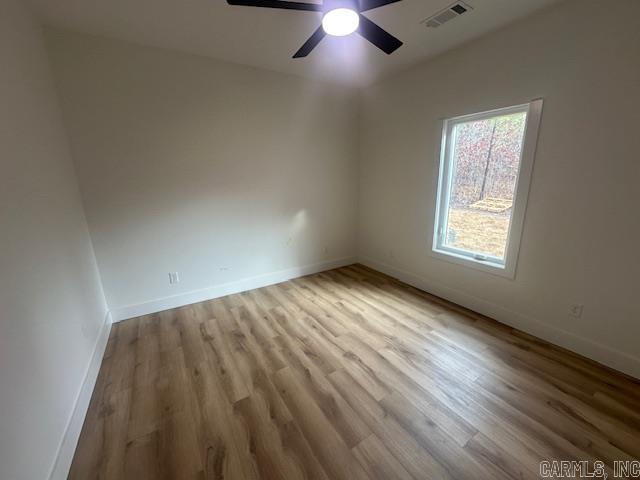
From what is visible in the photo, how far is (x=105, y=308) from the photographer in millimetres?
2578

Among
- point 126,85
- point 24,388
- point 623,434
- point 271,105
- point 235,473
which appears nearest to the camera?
point 24,388

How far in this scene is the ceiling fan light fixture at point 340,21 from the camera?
1.58 meters

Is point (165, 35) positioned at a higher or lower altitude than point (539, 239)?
higher

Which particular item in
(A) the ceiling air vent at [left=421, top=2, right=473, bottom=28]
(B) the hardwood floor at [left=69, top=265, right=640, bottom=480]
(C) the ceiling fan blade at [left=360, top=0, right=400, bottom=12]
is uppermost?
(A) the ceiling air vent at [left=421, top=2, right=473, bottom=28]

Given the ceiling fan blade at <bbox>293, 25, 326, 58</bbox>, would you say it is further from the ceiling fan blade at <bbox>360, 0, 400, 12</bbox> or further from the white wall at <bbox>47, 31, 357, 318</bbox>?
the white wall at <bbox>47, 31, 357, 318</bbox>

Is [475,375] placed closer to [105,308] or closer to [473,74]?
[473,74]

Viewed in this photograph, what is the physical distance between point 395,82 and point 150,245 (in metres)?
3.46

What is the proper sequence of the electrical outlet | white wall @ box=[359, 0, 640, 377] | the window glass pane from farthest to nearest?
the window glass pane < the electrical outlet < white wall @ box=[359, 0, 640, 377]

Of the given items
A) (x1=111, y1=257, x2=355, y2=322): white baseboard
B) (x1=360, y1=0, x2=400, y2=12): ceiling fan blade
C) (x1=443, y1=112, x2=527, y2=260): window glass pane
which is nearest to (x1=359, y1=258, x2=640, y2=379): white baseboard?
(x1=443, y1=112, x2=527, y2=260): window glass pane

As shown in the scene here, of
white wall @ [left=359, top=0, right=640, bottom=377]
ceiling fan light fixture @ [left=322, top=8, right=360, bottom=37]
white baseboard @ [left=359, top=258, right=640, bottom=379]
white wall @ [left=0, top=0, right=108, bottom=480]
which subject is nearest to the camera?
white wall @ [left=0, top=0, right=108, bottom=480]

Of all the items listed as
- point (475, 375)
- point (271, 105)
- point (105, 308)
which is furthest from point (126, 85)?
point (475, 375)

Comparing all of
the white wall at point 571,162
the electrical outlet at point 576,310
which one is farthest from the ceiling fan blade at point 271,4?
the electrical outlet at point 576,310

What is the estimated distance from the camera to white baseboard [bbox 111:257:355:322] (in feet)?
9.06

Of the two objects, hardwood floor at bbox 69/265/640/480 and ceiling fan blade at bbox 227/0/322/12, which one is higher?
ceiling fan blade at bbox 227/0/322/12
